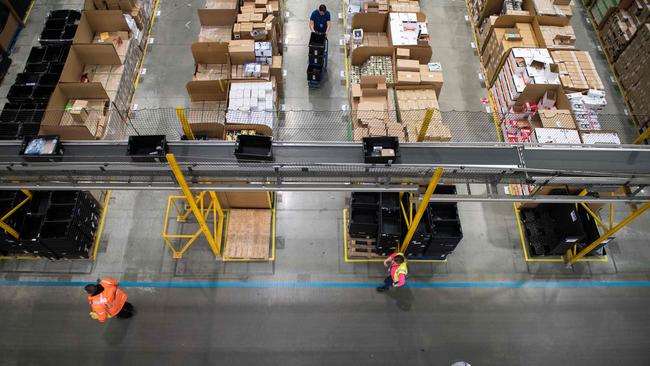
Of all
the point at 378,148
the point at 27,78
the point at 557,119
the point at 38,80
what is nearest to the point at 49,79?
the point at 38,80

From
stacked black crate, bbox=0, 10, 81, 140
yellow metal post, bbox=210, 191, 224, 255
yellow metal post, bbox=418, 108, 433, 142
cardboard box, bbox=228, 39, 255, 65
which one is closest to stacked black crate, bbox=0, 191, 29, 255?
stacked black crate, bbox=0, 10, 81, 140

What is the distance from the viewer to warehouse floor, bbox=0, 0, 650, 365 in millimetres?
9508

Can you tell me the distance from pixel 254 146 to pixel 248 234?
11.2 feet

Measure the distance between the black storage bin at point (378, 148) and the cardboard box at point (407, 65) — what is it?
483 centimetres

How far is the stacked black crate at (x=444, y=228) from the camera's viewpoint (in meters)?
9.61

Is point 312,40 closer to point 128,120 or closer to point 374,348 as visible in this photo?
point 128,120

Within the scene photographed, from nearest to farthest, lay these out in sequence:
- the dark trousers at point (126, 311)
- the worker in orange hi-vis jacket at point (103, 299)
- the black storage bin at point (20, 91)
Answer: the worker in orange hi-vis jacket at point (103, 299)
the dark trousers at point (126, 311)
the black storage bin at point (20, 91)

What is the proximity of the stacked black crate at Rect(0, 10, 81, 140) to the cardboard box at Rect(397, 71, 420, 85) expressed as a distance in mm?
9180

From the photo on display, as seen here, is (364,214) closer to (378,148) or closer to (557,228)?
(378,148)

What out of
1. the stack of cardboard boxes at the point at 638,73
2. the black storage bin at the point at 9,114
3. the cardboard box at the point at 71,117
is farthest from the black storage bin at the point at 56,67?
the stack of cardboard boxes at the point at 638,73

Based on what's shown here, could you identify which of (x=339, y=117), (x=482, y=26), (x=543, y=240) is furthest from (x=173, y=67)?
(x=543, y=240)

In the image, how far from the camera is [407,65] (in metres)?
12.0

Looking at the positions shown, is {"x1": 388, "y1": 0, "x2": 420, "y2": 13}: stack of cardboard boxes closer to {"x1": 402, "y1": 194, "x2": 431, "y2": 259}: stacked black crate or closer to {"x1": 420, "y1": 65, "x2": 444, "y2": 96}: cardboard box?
{"x1": 420, "y1": 65, "x2": 444, "y2": 96}: cardboard box

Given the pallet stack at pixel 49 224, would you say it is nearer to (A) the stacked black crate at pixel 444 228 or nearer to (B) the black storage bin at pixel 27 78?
(B) the black storage bin at pixel 27 78
